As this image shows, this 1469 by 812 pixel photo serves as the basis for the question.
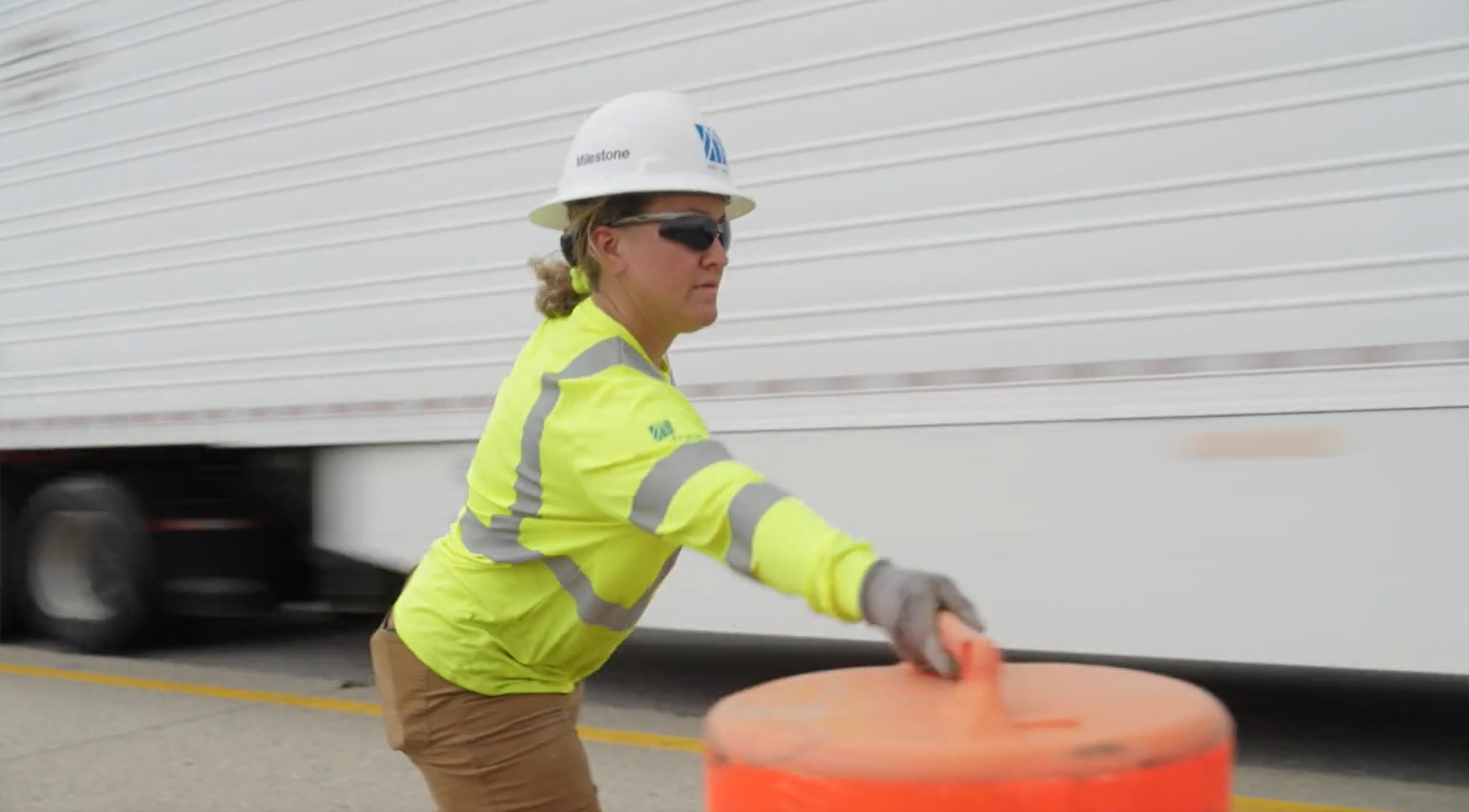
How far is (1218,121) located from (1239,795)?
2255mm

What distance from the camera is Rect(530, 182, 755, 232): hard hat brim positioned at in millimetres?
2400

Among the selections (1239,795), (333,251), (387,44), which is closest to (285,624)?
(333,251)

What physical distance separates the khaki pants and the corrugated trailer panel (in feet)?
10.3

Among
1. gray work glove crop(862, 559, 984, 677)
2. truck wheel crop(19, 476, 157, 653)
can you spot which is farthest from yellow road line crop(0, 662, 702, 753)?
gray work glove crop(862, 559, 984, 677)

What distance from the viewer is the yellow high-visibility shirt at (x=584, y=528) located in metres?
1.96

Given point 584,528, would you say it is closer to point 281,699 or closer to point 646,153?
point 646,153

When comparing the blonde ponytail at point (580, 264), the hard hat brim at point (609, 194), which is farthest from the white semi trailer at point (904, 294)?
the blonde ponytail at point (580, 264)

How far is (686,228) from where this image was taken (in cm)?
242

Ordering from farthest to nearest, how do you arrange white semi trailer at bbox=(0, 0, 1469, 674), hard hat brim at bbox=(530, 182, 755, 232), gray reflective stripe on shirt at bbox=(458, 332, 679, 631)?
white semi trailer at bbox=(0, 0, 1469, 674)
hard hat brim at bbox=(530, 182, 755, 232)
gray reflective stripe on shirt at bbox=(458, 332, 679, 631)

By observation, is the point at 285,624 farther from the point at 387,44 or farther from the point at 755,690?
the point at 755,690

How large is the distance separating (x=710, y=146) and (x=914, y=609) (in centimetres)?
98

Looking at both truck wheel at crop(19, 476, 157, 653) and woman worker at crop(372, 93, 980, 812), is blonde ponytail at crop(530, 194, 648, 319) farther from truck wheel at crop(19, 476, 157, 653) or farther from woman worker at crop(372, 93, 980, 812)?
truck wheel at crop(19, 476, 157, 653)

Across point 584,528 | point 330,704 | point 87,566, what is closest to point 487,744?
point 584,528

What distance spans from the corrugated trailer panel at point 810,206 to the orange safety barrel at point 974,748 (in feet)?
11.1
